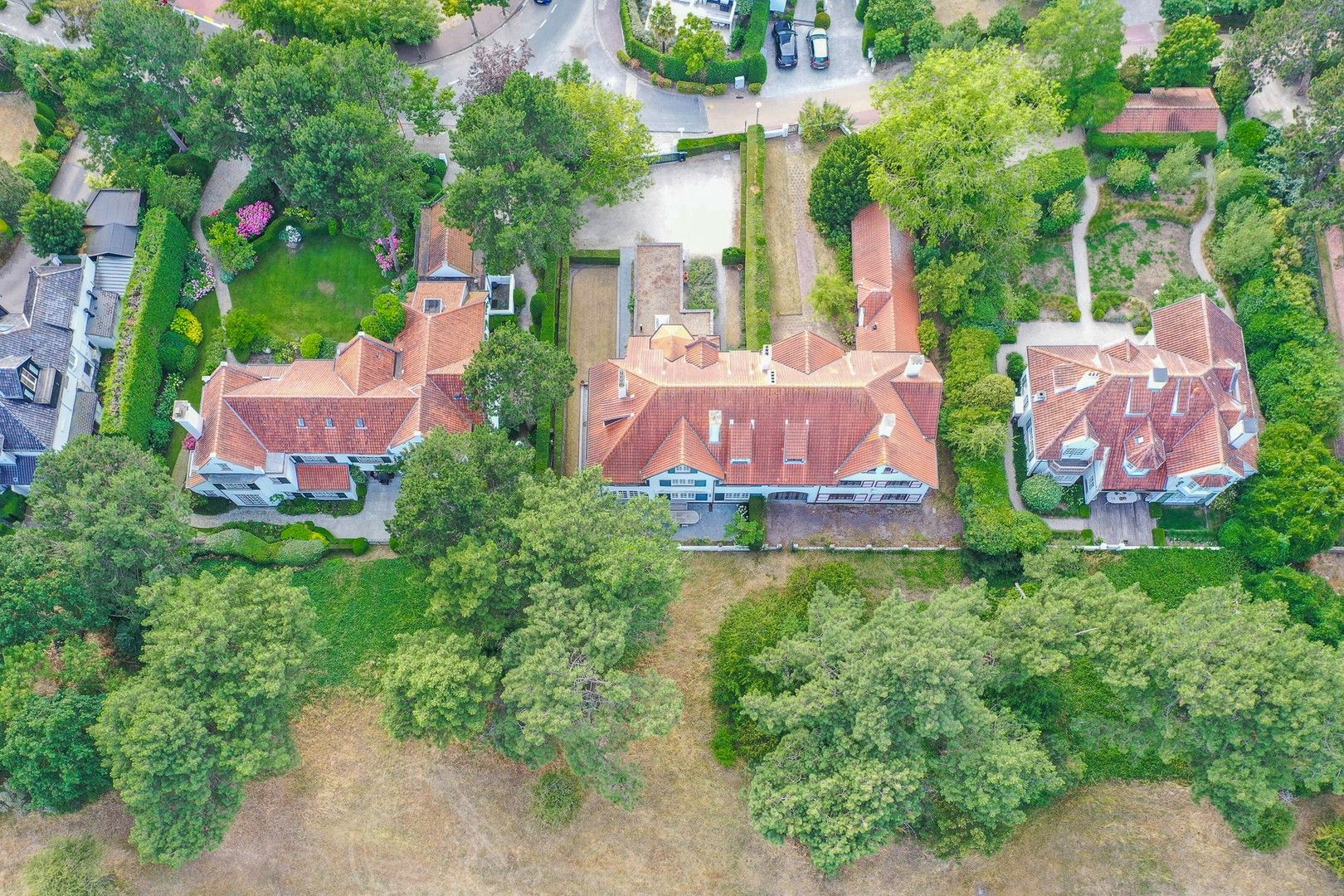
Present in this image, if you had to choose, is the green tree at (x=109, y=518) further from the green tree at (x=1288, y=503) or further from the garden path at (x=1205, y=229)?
the garden path at (x=1205, y=229)

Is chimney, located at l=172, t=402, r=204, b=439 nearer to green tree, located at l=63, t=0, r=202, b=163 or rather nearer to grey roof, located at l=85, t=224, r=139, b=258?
grey roof, located at l=85, t=224, r=139, b=258

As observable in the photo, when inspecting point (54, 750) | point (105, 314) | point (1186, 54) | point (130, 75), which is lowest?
point (54, 750)

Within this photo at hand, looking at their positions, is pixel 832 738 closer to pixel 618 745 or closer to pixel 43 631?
pixel 618 745

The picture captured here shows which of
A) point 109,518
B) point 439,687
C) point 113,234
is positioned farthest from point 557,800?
point 113,234

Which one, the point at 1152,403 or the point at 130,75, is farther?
the point at 130,75

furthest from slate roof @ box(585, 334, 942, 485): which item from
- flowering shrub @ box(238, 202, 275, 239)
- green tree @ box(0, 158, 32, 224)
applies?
green tree @ box(0, 158, 32, 224)

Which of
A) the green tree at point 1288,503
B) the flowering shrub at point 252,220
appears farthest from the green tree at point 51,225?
the green tree at point 1288,503

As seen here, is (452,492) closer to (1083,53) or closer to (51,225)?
(51,225)
